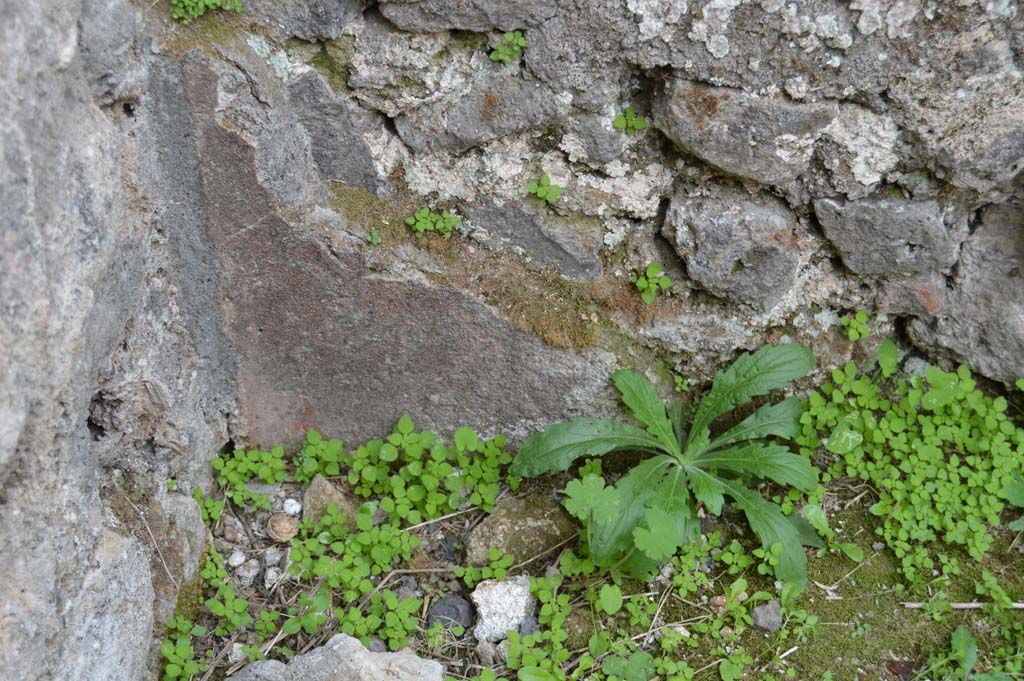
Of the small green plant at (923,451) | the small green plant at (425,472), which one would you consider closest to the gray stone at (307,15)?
the small green plant at (425,472)

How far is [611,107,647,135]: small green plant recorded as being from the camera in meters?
2.56

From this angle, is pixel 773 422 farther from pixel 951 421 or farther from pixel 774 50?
pixel 774 50

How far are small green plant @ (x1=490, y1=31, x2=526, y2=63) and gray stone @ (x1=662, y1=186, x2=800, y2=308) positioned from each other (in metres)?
0.68

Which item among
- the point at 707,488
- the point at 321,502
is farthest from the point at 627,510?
the point at 321,502

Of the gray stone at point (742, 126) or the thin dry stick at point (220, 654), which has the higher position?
the gray stone at point (742, 126)

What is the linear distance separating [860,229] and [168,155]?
2.10 metres

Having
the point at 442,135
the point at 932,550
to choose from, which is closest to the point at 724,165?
the point at 442,135

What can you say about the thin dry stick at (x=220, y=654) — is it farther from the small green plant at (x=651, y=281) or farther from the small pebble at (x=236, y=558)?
the small green plant at (x=651, y=281)

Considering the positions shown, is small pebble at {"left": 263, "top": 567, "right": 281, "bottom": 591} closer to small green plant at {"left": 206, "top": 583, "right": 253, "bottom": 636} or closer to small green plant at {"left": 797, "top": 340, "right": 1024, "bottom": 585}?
small green plant at {"left": 206, "top": 583, "right": 253, "bottom": 636}

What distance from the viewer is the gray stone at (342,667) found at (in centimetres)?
224

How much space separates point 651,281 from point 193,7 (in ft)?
5.20

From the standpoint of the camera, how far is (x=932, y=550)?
2793 mm

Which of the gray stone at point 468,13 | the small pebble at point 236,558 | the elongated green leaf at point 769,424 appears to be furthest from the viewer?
the elongated green leaf at point 769,424

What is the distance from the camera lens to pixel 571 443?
111 inches
